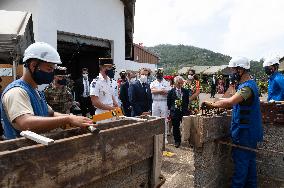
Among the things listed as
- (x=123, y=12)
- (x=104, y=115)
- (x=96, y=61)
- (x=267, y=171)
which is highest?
(x=123, y=12)

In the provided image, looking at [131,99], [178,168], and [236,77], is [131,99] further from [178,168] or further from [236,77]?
[236,77]

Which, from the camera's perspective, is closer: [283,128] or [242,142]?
[242,142]

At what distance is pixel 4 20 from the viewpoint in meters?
6.25

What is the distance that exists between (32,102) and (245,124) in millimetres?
3174

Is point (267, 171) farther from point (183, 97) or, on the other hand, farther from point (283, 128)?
point (183, 97)

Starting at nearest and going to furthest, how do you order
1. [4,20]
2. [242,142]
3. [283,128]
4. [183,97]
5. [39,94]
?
[39,94] < [242,142] < [283,128] < [4,20] < [183,97]

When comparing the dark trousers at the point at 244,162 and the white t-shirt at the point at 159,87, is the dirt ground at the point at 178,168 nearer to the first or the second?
the dark trousers at the point at 244,162

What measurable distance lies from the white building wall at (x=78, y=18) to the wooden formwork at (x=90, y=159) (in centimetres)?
716

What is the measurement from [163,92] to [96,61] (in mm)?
5761

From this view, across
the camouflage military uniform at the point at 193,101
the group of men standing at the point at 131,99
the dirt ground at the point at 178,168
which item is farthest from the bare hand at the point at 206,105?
the camouflage military uniform at the point at 193,101

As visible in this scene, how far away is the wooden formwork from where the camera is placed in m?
1.70

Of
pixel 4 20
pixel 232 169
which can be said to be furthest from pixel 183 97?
pixel 4 20

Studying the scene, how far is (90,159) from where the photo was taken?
210cm

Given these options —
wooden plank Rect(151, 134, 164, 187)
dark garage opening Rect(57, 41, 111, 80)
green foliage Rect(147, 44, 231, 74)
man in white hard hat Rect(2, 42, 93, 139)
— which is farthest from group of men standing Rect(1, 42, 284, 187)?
green foliage Rect(147, 44, 231, 74)
